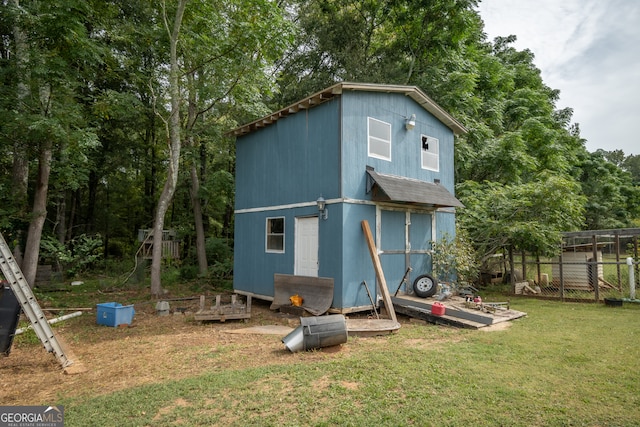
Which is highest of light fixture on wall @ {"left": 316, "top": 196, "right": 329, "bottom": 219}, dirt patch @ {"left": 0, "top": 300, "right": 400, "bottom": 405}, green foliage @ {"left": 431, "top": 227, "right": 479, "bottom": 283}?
light fixture on wall @ {"left": 316, "top": 196, "right": 329, "bottom": 219}

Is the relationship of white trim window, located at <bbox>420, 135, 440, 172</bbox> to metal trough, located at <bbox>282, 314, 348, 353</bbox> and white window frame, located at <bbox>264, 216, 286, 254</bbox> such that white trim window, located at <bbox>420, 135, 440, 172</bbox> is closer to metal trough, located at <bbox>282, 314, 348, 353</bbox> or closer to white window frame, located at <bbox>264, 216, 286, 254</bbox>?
white window frame, located at <bbox>264, 216, 286, 254</bbox>

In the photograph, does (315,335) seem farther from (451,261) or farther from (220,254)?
(220,254)

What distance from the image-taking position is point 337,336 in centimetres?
611

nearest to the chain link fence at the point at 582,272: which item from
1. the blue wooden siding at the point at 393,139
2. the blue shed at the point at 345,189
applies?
the blue shed at the point at 345,189

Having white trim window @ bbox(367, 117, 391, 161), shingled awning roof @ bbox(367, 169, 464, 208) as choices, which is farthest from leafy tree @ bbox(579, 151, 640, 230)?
white trim window @ bbox(367, 117, 391, 161)

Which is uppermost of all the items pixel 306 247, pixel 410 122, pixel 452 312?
pixel 410 122

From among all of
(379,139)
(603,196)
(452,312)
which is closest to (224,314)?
(452,312)

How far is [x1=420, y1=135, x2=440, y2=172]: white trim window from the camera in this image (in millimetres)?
10930

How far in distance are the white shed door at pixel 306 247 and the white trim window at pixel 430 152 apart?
4.01m

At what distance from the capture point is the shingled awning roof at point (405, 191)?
8760 mm

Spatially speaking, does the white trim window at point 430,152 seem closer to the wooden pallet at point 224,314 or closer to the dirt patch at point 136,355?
the dirt patch at point 136,355

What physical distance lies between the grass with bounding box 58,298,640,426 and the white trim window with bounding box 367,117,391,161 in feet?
16.3

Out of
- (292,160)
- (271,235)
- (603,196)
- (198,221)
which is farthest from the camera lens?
(603,196)

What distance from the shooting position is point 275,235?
34.8 feet
